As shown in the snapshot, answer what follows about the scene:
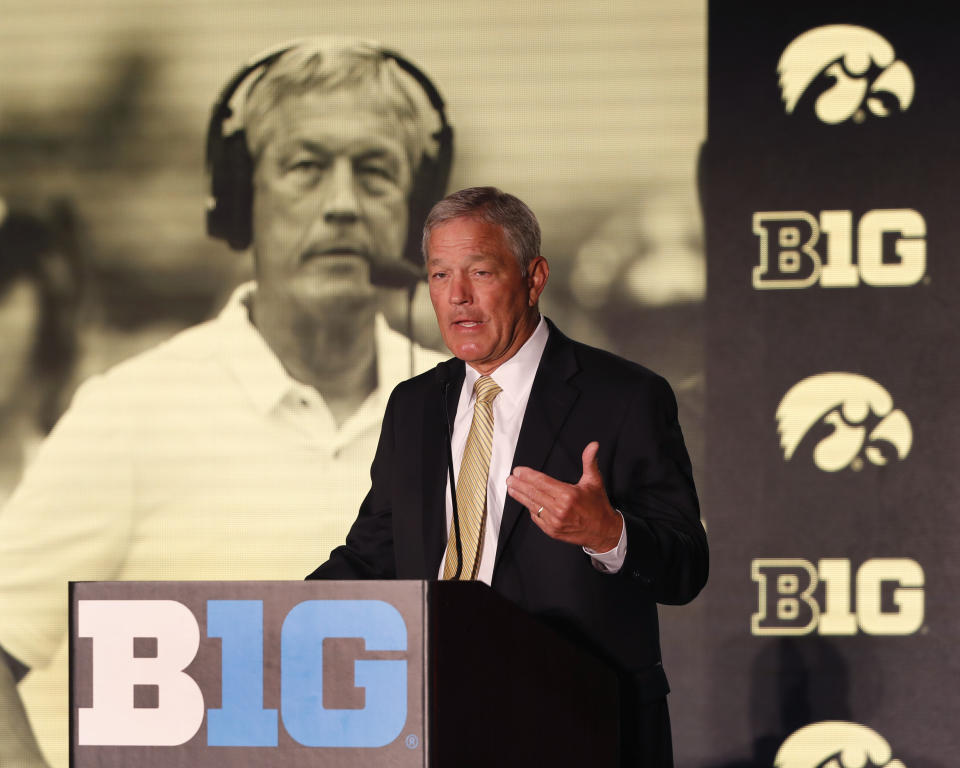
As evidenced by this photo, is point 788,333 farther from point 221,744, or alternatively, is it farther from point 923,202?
point 221,744

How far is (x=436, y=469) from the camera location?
2014 mm

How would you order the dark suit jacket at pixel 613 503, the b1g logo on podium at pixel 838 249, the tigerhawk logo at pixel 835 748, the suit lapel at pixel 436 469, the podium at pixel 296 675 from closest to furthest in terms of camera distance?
the podium at pixel 296 675 → the dark suit jacket at pixel 613 503 → the suit lapel at pixel 436 469 → the tigerhawk logo at pixel 835 748 → the b1g logo on podium at pixel 838 249

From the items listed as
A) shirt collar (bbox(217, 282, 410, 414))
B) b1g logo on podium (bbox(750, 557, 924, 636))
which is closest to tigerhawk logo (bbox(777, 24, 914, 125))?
b1g logo on podium (bbox(750, 557, 924, 636))

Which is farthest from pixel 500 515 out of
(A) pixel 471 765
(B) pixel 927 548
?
(B) pixel 927 548

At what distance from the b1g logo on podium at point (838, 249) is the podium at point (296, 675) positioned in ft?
8.12

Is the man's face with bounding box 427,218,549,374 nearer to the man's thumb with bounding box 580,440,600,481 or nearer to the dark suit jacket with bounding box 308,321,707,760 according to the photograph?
the dark suit jacket with bounding box 308,321,707,760

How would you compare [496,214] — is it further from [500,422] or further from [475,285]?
[500,422]

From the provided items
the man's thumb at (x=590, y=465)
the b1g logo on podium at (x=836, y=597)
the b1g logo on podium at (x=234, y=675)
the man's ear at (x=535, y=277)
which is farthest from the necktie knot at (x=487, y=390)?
the b1g logo on podium at (x=836, y=597)

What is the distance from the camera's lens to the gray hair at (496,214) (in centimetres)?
199

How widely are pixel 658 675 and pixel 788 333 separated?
6.58ft

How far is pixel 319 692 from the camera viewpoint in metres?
1.36

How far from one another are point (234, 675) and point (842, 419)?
2674mm

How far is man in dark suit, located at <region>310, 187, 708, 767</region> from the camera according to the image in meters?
1.84

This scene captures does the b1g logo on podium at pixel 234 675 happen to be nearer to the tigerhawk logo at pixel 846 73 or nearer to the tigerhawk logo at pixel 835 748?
the tigerhawk logo at pixel 835 748
